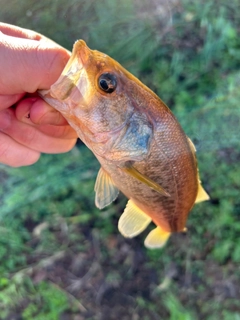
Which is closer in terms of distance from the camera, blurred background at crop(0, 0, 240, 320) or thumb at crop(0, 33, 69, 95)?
thumb at crop(0, 33, 69, 95)

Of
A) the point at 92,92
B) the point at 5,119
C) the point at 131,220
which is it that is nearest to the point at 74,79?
the point at 92,92

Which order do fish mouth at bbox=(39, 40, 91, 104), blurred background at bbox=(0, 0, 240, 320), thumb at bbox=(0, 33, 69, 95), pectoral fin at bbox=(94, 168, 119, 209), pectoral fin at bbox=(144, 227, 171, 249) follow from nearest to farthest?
fish mouth at bbox=(39, 40, 91, 104) < thumb at bbox=(0, 33, 69, 95) < pectoral fin at bbox=(94, 168, 119, 209) < pectoral fin at bbox=(144, 227, 171, 249) < blurred background at bbox=(0, 0, 240, 320)

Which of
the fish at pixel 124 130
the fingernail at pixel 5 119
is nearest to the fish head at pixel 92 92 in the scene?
the fish at pixel 124 130

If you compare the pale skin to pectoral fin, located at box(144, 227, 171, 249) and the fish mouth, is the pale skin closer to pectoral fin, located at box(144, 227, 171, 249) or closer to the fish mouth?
the fish mouth

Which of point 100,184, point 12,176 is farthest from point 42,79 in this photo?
point 12,176

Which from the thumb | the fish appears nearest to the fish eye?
the fish

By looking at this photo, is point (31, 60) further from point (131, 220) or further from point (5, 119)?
point (131, 220)

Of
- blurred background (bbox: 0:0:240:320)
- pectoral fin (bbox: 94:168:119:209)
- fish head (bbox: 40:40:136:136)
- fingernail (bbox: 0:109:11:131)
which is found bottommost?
blurred background (bbox: 0:0:240:320)

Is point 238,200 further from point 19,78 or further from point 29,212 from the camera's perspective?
point 19,78
